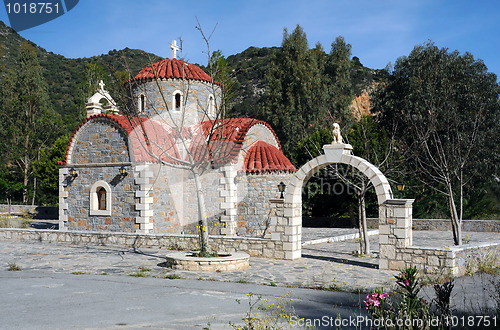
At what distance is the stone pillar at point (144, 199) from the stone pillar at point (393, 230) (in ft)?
29.0

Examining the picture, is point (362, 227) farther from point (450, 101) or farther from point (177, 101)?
point (450, 101)

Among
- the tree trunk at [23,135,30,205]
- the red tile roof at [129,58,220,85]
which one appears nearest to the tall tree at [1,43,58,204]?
the tree trunk at [23,135,30,205]

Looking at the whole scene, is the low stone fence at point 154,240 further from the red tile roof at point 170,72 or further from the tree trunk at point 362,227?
the red tile roof at point 170,72

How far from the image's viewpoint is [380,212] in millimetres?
10266

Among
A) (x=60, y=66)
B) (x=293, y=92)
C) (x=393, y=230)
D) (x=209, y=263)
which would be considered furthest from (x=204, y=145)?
(x=60, y=66)

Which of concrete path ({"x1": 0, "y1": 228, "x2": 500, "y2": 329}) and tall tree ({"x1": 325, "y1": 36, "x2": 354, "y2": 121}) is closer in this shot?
concrete path ({"x1": 0, "y1": 228, "x2": 500, "y2": 329})

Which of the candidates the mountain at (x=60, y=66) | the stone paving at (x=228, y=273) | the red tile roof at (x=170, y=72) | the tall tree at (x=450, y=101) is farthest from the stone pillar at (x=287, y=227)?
the mountain at (x=60, y=66)

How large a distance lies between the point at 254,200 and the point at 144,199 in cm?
432

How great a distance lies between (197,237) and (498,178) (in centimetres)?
1959

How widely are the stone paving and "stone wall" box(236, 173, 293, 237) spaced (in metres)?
3.27

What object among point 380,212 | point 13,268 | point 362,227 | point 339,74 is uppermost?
point 339,74

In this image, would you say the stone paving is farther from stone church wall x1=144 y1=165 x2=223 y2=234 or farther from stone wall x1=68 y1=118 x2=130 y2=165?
stone wall x1=68 y1=118 x2=130 y2=165

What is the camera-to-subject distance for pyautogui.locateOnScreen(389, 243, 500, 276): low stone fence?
30.5ft

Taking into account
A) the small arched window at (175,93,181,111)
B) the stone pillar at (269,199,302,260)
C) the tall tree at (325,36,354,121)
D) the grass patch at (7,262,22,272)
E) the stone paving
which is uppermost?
the tall tree at (325,36,354,121)
